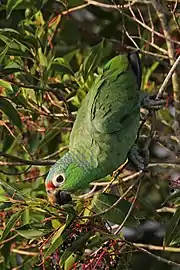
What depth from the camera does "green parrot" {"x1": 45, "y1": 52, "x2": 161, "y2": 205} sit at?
6.79ft

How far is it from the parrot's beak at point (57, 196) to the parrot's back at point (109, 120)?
0.40ft

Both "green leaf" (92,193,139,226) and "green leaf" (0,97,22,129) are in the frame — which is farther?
"green leaf" (0,97,22,129)

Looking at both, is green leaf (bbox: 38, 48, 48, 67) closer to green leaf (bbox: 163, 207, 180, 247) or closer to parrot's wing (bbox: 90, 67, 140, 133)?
parrot's wing (bbox: 90, 67, 140, 133)

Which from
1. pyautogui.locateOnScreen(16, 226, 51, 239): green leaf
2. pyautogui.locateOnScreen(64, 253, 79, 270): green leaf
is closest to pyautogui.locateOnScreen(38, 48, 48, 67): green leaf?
pyautogui.locateOnScreen(16, 226, 51, 239): green leaf

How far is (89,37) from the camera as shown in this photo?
11.4ft

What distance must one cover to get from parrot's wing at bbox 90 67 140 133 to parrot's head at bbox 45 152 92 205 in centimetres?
21

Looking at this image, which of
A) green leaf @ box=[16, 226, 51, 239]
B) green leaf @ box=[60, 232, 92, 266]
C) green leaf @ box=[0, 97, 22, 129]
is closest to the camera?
green leaf @ box=[60, 232, 92, 266]

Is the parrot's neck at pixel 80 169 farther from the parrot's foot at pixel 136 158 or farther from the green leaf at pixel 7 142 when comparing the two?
the green leaf at pixel 7 142

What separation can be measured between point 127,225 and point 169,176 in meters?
0.49

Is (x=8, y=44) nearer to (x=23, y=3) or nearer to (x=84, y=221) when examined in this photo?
(x=23, y=3)

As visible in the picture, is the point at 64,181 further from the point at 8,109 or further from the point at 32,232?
the point at 8,109

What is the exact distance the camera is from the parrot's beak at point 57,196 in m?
2.05

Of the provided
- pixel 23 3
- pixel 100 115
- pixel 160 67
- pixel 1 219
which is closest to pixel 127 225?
pixel 100 115

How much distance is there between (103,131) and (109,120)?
0.18 ft
